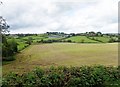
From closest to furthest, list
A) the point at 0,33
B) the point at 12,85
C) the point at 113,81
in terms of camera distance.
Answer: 1. the point at 12,85
2. the point at 113,81
3. the point at 0,33

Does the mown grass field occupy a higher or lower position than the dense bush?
lower

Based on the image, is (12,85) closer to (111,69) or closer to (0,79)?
(0,79)

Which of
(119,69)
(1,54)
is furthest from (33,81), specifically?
(1,54)

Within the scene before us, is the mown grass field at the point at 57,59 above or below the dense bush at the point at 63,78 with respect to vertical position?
below

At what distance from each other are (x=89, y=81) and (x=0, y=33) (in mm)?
11175

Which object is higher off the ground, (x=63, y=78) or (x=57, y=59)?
(x=63, y=78)

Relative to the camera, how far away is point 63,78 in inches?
460

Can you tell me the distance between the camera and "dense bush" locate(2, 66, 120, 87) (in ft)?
37.0

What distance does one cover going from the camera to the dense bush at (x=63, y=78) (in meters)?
11.3

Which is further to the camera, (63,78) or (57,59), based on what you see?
(57,59)

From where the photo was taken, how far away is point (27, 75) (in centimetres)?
1165

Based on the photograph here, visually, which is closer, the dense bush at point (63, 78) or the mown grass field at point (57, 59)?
the dense bush at point (63, 78)

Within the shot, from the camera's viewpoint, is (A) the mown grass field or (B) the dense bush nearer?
(B) the dense bush

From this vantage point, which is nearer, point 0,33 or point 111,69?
point 111,69
